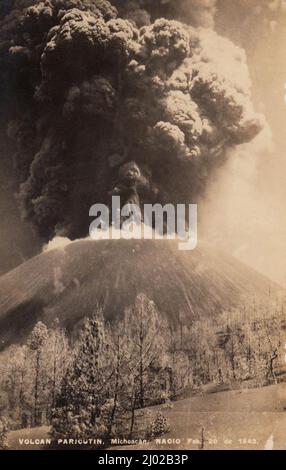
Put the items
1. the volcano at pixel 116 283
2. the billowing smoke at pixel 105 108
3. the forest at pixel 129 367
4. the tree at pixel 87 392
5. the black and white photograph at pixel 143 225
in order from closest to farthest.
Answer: the tree at pixel 87 392 < the forest at pixel 129 367 < the black and white photograph at pixel 143 225 < the volcano at pixel 116 283 < the billowing smoke at pixel 105 108

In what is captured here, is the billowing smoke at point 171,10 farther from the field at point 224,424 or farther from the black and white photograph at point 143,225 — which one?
the field at point 224,424

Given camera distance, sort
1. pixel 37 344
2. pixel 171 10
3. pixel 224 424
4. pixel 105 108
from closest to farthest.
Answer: pixel 224 424, pixel 37 344, pixel 171 10, pixel 105 108

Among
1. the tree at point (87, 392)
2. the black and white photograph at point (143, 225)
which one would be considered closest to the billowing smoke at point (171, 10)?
the black and white photograph at point (143, 225)

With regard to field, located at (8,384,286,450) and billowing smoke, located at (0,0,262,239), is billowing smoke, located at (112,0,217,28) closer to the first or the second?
billowing smoke, located at (0,0,262,239)

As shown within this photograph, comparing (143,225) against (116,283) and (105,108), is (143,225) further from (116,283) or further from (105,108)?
(105,108)

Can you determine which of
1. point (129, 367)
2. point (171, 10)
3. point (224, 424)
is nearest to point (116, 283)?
point (129, 367)

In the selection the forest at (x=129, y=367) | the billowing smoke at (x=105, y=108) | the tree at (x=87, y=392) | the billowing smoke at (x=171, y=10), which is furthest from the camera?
the billowing smoke at (x=105, y=108)

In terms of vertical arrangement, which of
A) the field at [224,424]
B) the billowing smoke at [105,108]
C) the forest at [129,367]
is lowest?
the field at [224,424]
